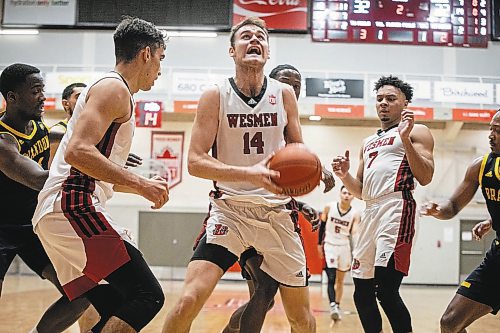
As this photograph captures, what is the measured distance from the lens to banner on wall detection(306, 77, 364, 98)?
15094 mm

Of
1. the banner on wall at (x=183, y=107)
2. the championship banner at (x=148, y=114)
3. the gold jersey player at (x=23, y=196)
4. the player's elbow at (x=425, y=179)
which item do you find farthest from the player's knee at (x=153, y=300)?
the banner on wall at (x=183, y=107)

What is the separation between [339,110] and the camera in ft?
49.4

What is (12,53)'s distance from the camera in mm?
16828

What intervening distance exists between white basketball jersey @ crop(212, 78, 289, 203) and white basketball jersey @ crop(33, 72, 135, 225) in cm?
67

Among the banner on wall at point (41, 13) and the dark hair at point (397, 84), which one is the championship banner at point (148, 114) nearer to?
the banner on wall at point (41, 13)

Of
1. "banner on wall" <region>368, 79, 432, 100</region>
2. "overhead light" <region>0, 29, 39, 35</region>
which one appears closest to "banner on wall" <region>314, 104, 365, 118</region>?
"banner on wall" <region>368, 79, 432, 100</region>

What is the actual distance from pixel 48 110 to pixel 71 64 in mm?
1586

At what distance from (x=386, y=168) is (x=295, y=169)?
1.78 metres

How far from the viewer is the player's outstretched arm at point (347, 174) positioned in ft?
15.4

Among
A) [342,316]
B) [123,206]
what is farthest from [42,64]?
[342,316]

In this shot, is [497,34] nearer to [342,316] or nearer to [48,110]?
[342,316]

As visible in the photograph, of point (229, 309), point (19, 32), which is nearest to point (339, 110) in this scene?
point (229, 309)

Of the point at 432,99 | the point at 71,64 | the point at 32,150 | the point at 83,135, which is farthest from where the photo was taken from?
the point at 71,64

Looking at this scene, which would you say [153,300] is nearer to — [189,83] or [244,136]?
[244,136]
